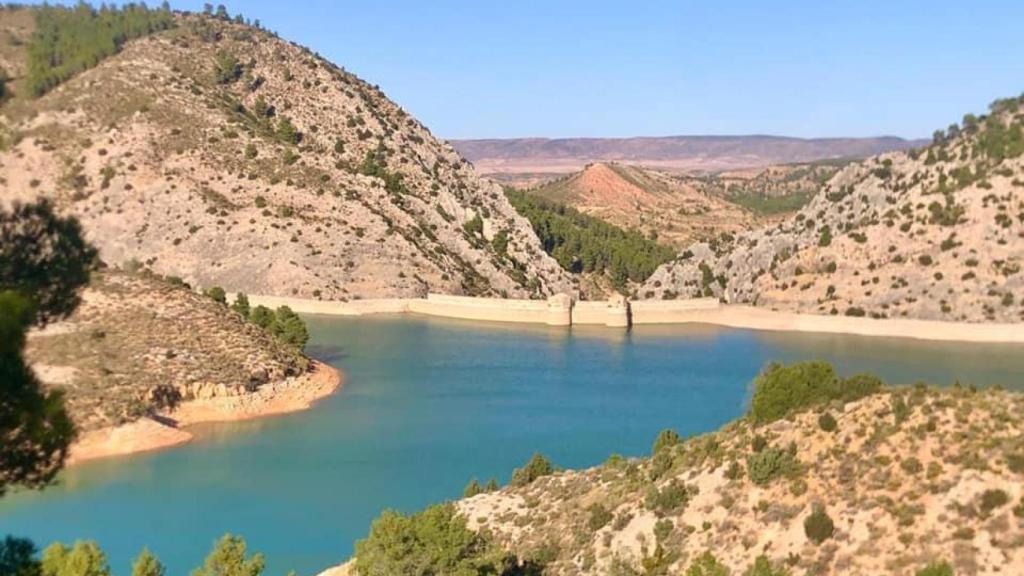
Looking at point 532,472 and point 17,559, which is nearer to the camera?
point 17,559

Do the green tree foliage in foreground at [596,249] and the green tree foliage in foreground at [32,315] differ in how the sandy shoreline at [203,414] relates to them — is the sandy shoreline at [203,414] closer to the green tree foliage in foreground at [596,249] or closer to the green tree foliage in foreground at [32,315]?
the green tree foliage in foreground at [32,315]

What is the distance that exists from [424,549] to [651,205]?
160 meters

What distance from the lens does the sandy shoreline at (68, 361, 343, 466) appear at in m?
38.0

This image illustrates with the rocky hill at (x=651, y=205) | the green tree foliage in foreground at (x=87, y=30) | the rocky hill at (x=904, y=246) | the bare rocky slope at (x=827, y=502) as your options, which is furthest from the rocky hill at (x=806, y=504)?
the rocky hill at (x=651, y=205)

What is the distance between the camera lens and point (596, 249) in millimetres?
108375

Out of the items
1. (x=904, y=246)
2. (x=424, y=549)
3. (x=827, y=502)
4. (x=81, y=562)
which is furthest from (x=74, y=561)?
(x=904, y=246)

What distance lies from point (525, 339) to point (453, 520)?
166ft

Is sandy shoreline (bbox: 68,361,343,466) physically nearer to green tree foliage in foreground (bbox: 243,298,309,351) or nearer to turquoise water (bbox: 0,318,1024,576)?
turquoise water (bbox: 0,318,1024,576)

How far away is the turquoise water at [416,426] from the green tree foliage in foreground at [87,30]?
71.0 ft

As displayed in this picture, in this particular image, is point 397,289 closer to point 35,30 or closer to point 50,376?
point 35,30

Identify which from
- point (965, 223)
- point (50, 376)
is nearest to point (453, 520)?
point (50, 376)

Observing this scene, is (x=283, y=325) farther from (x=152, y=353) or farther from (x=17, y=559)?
(x=17, y=559)

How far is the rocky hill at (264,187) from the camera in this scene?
268ft

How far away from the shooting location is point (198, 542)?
28.4m
